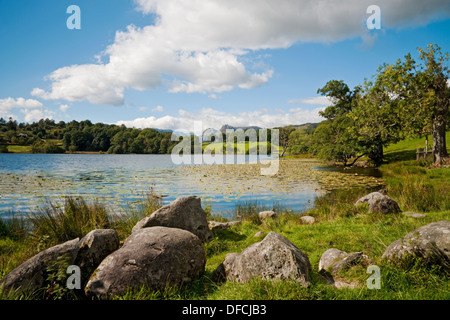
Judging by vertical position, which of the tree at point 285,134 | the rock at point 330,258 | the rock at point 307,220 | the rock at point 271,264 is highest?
the tree at point 285,134

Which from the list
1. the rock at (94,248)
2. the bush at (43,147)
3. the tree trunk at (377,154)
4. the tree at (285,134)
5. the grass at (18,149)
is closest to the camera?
the rock at (94,248)

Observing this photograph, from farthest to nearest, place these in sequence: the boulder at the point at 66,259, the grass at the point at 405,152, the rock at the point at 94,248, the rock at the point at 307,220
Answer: the grass at the point at 405,152
the rock at the point at 307,220
the rock at the point at 94,248
the boulder at the point at 66,259

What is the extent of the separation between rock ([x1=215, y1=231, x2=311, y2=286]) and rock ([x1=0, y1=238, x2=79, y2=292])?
11.6 feet

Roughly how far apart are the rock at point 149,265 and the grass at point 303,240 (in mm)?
188

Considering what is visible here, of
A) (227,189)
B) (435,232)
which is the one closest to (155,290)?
(435,232)

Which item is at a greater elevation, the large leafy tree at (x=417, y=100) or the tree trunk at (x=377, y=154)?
the large leafy tree at (x=417, y=100)

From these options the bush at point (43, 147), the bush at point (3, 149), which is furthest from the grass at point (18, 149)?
the bush at point (43, 147)

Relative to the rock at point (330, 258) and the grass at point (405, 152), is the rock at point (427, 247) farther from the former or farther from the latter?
the grass at point (405, 152)

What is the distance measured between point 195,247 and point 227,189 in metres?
13.4

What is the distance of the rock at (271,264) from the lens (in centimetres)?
418

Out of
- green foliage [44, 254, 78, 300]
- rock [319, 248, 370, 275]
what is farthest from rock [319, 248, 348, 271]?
green foliage [44, 254, 78, 300]

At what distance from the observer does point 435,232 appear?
15.2 feet

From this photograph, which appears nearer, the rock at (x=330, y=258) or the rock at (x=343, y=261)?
the rock at (x=343, y=261)
